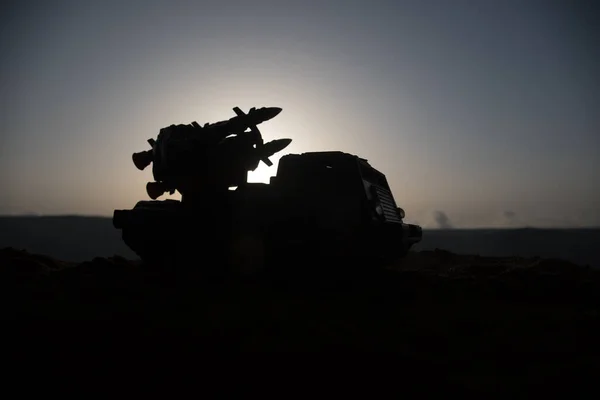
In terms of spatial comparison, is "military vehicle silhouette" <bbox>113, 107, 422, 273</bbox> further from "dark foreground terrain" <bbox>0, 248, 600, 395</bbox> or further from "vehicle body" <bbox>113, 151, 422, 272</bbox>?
"dark foreground terrain" <bbox>0, 248, 600, 395</bbox>

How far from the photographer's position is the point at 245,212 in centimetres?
718

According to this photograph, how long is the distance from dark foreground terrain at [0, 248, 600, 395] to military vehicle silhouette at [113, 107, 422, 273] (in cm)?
43

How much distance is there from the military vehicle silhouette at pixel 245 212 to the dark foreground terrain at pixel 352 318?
43cm

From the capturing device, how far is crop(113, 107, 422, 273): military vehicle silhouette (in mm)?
7133

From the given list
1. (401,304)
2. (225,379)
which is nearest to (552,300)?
(401,304)

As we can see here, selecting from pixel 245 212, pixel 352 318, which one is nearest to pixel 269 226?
pixel 245 212

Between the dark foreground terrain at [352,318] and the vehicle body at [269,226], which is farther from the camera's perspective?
the vehicle body at [269,226]

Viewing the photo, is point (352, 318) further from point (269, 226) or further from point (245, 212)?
point (245, 212)

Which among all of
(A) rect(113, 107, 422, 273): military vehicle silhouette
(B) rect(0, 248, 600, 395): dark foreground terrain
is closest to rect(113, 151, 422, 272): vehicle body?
(A) rect(113, 107, 422, 273): military vehicle silhouette

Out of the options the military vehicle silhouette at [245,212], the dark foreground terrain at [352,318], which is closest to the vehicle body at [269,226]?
the military vehicle silhouette at [245,212]

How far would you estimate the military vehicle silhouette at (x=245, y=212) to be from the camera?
23.4 ft

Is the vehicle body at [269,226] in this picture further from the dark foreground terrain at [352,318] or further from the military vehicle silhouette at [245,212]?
the dark foreground terrain at [352,318]

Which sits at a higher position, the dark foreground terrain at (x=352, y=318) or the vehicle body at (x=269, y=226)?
the vehicle body at (x=269, y=226)

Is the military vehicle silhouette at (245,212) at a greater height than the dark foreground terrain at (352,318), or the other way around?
the military vehicle silhouette at (245,212)
